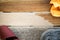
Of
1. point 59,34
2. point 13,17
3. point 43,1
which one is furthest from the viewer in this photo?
point 43,1

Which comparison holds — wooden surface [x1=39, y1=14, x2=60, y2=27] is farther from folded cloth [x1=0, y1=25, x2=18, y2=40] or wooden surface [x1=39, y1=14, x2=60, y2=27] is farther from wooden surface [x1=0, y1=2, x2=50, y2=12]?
folded cloth [x1=0, y1=25, x2=18, y2=40]

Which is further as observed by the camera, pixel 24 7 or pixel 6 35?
pixel 24 7

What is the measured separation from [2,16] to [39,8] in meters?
0.28

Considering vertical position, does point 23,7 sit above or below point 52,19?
above

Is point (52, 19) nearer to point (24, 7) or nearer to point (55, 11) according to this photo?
point (55, 11)

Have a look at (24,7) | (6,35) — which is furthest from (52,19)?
(6,35)

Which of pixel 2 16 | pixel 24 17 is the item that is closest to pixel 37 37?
pixel 24 17

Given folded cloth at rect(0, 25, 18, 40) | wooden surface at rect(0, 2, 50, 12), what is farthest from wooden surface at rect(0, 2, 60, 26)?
folded cloth at rect(0, 25, 18, 40)

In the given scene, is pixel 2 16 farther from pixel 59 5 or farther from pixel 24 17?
pixel 59 5

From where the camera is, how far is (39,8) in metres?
1.07

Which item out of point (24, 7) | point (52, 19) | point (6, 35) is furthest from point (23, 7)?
point (6, 35)

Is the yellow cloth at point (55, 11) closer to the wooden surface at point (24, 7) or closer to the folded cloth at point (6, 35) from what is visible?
the wooden surface at point (24, 7)

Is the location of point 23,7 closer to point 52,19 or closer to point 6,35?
point 52,19

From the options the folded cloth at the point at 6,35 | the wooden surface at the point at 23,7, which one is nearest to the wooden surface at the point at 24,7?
the wooden surface at the point at 23,7
